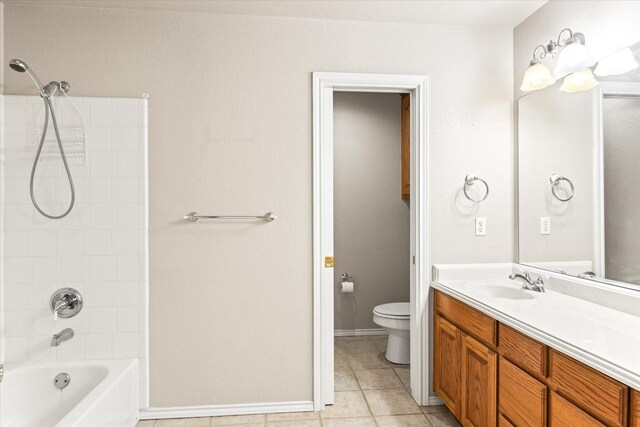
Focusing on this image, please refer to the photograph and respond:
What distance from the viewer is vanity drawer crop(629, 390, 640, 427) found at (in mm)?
1086

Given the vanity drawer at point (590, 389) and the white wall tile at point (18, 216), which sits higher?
the white wall tile at point (18, 216)

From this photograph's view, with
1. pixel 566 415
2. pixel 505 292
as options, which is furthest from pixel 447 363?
pixel 566 415

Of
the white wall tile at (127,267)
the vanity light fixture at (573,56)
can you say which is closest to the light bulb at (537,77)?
the vanity light fixture at (573,56)

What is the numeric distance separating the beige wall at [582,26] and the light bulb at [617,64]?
1.8 inches

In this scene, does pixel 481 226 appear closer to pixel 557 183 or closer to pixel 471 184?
pixel 471 184

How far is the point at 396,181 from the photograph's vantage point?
156 inches

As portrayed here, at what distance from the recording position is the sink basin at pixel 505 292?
2.19 m

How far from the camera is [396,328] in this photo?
3.11 m

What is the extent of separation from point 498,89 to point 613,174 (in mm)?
994

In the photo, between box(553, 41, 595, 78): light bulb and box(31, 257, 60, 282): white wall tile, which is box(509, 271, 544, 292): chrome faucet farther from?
box(31, 257, 60, 282): white wall tile

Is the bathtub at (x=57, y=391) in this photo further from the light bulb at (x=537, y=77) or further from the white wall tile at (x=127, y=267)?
the light bulb at (x=537, y=77)

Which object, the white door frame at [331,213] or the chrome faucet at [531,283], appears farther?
the white door frame at [331,213]

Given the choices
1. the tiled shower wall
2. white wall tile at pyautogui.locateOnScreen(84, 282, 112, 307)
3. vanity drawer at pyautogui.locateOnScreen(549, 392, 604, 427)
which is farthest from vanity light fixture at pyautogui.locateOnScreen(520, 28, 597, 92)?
white wall tile at pyautogui.locateOnScreen(84, 282, 112, 307)

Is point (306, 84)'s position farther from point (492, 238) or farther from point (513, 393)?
point (513, 393)
